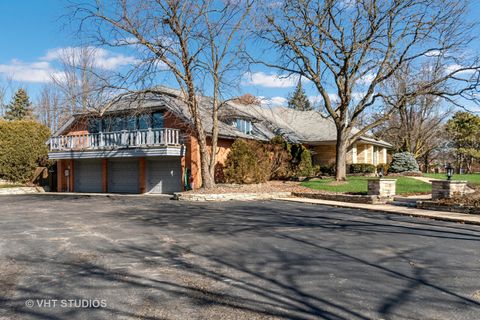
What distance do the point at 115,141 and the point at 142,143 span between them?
227cm

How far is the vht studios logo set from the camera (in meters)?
4.27

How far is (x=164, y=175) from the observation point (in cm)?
2223

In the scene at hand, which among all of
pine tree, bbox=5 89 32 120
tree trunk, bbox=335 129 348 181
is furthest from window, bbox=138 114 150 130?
pine tree, bbox=5 89 32 120

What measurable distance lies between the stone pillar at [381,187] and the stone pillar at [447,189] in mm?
2137

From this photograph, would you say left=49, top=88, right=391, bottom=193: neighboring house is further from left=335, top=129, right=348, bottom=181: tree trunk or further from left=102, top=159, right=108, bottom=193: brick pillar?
left=335, top=129, right=348, bottom=181: tree trunk

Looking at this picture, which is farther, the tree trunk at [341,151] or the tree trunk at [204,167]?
the tree trunk at [341,151]

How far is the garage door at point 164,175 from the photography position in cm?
2173

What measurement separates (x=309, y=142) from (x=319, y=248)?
2210cm

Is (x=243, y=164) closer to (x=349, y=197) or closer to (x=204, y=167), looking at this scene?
(x=204, y=167)

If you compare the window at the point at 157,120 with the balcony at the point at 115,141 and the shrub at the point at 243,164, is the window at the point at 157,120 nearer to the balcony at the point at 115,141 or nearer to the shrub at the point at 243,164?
the balcony at the point at 115,141

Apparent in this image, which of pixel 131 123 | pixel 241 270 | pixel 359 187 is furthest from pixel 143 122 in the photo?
pixel 241 270

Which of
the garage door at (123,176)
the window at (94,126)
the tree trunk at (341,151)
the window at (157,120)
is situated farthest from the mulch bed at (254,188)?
the window at (94,126)

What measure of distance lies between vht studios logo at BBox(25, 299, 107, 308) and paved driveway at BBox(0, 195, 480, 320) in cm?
1

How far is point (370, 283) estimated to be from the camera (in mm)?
4953
